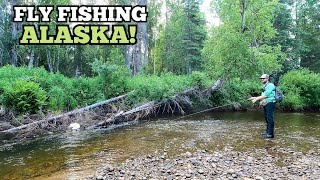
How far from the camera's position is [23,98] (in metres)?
12.4

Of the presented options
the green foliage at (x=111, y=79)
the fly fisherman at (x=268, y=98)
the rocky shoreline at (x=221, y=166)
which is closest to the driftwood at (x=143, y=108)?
the green foliage at (x=111, y=79)

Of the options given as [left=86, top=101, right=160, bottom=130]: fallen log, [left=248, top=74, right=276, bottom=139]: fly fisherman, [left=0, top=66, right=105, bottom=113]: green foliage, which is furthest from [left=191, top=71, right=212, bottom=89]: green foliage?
[left=248, top=74, right=276, bottom=139]: fly fisherman

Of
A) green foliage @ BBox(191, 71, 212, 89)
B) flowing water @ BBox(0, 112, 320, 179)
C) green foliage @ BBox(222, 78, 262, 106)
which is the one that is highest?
green foliage @ BBox(191, 71, 212, 89)

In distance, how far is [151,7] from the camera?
148 ft

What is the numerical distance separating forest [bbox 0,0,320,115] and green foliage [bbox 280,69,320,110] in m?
0.06

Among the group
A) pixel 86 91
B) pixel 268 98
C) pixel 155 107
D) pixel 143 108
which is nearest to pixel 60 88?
pixel 86 91

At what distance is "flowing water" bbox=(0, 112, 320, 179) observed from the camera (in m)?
6.94

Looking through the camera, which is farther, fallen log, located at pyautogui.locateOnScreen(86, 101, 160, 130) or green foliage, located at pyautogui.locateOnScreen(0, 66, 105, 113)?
green foliage, located at pyautogui.locateOnScreen(0, 66, 105, 113)

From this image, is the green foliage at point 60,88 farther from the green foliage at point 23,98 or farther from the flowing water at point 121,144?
the flowing water at point 121,144

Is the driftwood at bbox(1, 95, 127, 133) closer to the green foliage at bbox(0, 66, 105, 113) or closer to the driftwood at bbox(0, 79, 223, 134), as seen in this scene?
the driftwood at bbox(0, 79, 223, 134)

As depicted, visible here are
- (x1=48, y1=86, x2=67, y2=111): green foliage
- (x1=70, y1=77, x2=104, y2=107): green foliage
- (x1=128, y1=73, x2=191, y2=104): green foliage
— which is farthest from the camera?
(x1=128, y1=73, x2=191, y2=104): green foliage

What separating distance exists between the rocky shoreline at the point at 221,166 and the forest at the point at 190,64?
720 centimetres

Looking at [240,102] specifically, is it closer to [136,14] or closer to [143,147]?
[136,14]

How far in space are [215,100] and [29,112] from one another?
450 inches
